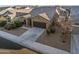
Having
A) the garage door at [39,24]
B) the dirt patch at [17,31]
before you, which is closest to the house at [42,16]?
the garage door at [39,24]

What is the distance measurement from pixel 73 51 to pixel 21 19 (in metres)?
0.64

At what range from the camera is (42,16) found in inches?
68.7

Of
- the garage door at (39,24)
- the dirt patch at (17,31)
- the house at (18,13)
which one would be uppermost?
the house at (18,13)

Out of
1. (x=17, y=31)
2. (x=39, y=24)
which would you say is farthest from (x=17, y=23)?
(x=39, y=24)

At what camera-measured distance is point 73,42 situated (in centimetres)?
170

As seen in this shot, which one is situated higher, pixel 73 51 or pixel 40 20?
pixel 40 20

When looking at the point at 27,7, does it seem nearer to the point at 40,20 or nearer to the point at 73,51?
the point at 40,20

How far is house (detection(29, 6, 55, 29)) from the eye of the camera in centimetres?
173

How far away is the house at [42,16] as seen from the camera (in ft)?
5.69

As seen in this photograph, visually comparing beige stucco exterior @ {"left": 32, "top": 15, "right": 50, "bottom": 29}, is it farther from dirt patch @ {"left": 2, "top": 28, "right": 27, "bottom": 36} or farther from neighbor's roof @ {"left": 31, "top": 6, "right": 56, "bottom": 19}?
dirt patch @ {"left": 2, "top": 28, "right": 27, "bottom": 36}

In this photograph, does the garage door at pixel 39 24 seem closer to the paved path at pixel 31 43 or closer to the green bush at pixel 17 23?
the paved path at pixel 31 43

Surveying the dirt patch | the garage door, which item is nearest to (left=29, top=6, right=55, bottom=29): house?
→ the garage door

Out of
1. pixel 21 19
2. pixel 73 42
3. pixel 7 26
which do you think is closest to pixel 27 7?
pixel 21 19
